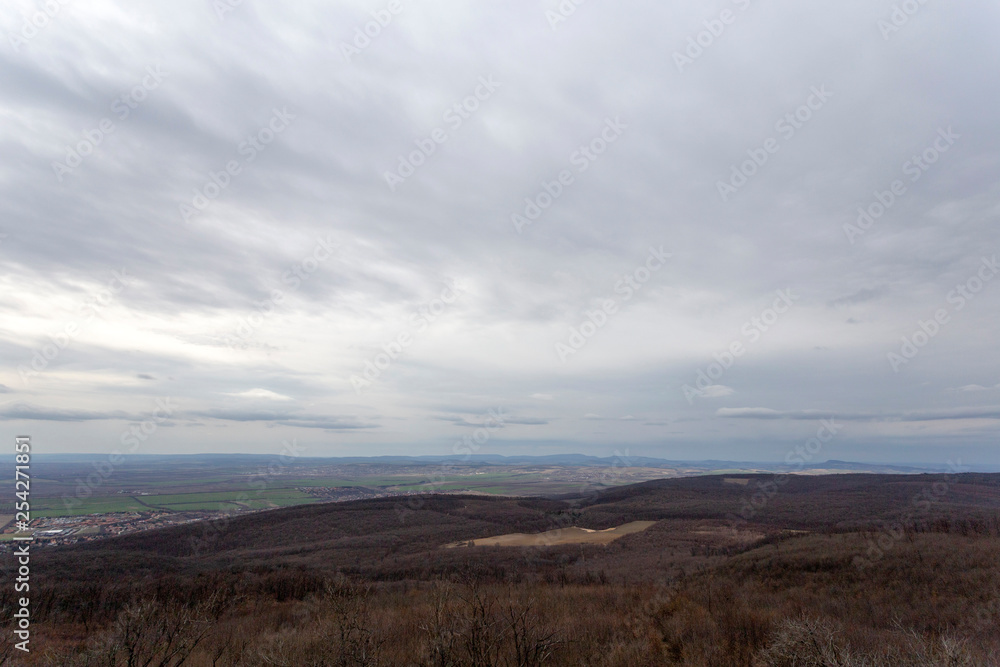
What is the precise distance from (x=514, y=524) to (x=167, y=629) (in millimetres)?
61408

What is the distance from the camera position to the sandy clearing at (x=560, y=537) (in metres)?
49.0

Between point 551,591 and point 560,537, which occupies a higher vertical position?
point 551,591

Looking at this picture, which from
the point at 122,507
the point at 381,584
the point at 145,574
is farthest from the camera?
the point at 122,507

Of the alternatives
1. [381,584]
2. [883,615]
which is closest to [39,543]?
[381,584]

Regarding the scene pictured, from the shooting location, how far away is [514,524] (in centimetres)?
6444

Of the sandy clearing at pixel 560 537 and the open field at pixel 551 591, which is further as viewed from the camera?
the sandy clearing at pixel 560 537

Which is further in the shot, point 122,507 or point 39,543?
point 122,507

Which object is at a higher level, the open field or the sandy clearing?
the open field

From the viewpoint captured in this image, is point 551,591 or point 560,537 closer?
point 551,591

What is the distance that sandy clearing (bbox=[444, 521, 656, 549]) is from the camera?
48963 mm

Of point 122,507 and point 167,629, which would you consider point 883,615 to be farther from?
point 122,507

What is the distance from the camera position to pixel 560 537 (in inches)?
2148

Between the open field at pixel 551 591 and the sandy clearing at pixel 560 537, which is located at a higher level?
the open field at pixel 551 591

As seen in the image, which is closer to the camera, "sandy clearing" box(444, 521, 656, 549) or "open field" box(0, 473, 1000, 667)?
"open field" box(0, 473, 1000, 667)
